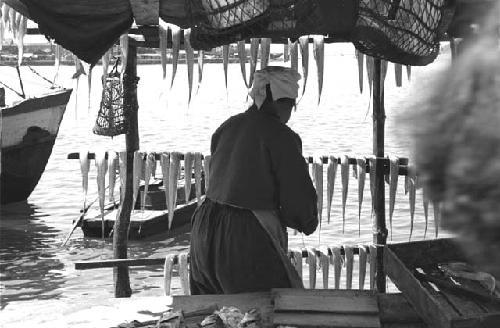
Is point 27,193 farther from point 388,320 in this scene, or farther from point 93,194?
point 388,320

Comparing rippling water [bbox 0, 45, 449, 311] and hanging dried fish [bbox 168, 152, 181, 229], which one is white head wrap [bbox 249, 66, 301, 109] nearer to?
rippling water [bbox 0, 45, 449, 311]

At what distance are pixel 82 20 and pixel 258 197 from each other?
1.14 meters

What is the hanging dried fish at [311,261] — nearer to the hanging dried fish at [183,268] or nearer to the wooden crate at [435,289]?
the hanging dried fish at [183,268]

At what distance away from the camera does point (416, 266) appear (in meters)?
3.56

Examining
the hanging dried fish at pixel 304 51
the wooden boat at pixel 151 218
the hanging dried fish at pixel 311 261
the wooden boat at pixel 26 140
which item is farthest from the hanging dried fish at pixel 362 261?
the wooden boat at pixel 26 140

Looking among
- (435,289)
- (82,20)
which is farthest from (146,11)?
(435,289)

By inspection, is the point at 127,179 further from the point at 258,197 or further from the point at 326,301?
the point at 326,301

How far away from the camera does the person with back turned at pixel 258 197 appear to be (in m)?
3.73

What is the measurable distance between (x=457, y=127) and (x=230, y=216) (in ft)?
9.14

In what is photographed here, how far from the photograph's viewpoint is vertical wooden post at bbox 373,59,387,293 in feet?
18.4

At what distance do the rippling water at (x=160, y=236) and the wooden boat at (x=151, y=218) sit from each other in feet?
0.70

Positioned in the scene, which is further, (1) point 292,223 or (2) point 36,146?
(2) point 36,146

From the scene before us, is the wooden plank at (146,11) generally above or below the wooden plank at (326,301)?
above

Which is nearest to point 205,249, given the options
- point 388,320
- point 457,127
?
point 388,320
